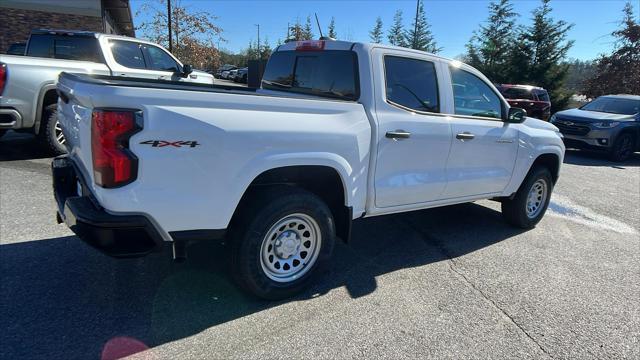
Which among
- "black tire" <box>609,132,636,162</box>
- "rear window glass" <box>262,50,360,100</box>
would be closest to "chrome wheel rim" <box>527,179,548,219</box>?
"rear window glass" <box>262,50,360,100</box>

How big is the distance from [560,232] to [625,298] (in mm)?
1773

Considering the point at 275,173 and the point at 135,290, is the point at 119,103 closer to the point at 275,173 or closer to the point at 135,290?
the point at 275,173

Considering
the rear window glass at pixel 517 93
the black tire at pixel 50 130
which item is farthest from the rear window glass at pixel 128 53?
the rear window glass at pixel 517 93

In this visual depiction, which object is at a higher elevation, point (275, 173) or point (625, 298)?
point (275, 173)

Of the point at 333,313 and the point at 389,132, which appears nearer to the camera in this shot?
the point at 333,313

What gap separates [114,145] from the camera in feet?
8.16

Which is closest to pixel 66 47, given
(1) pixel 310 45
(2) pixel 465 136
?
(1) pixel 310 45

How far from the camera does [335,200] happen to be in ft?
11.9

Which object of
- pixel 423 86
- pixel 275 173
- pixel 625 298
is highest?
pixel 423 86

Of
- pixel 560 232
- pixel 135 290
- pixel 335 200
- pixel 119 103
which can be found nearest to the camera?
pixel 119 103

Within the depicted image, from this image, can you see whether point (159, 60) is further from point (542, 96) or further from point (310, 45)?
point (542, 96)

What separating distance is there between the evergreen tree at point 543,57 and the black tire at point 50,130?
1185 inches

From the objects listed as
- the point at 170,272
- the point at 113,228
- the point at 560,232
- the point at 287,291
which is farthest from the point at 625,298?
the point at 113,228

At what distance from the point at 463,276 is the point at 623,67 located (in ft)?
88.1
